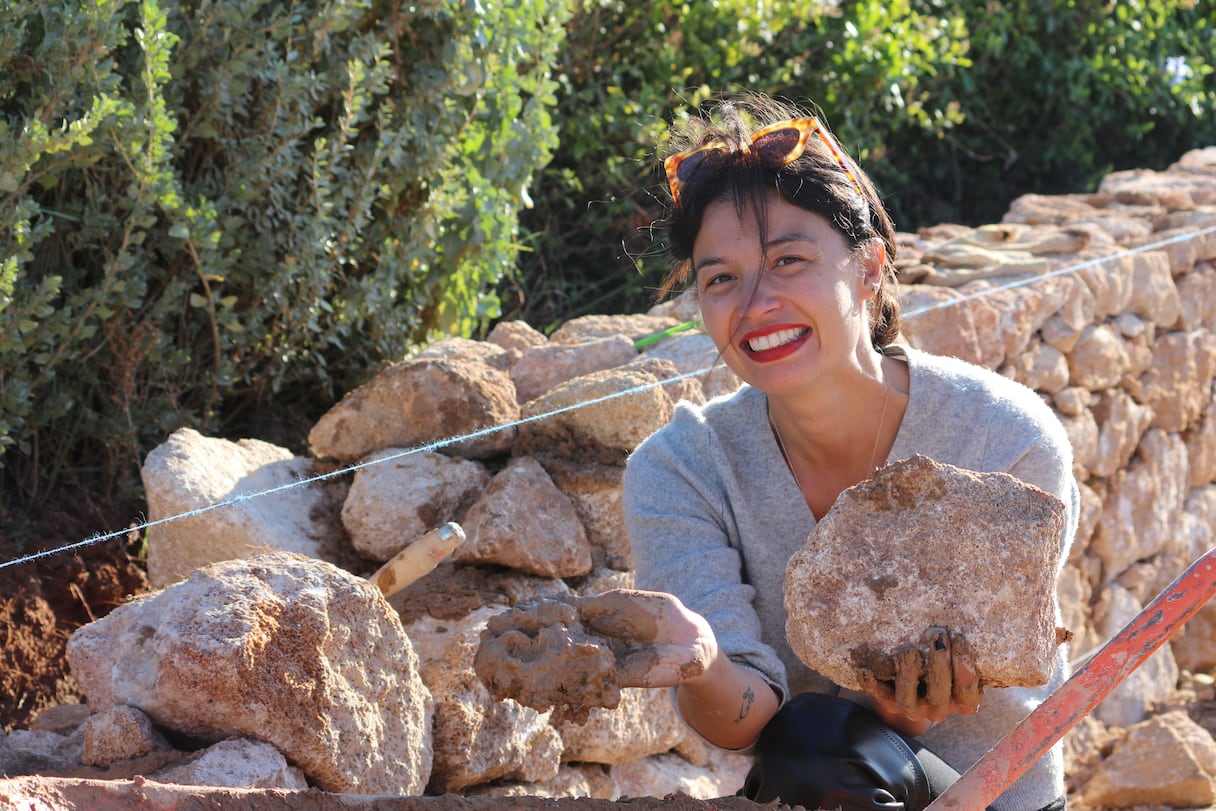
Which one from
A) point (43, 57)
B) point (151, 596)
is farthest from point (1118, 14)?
point (151, 596)

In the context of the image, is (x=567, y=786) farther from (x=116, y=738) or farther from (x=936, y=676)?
(x=936, y=676)

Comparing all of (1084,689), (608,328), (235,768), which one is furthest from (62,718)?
(608,328)

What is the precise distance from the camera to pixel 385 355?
11.9ft

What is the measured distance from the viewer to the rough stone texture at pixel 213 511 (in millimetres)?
2676

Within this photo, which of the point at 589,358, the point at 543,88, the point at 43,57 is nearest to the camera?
the point at 43,57

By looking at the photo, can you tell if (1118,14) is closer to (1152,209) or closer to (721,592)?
(1152,209)

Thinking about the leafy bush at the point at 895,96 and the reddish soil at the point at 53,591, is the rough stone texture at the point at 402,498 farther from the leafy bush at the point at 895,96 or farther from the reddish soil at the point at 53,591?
the leafy bush at the point at 895,96

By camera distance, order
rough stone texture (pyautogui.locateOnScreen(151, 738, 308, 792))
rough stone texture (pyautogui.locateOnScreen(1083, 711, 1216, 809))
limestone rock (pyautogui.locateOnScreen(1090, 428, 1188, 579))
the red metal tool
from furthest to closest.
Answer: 1. limestone rock (pyautogui.locateOnScreen(1090, 428, 1188, 579))
2. rough stone texture (pyautogui.locateOnScreen(1083, 711, 1216, 809))
3. rough stone texture (pyautogui.locateOnScreen(151, 738, 308, 792))
4. the red metal tool

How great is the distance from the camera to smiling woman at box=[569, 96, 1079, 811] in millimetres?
2062

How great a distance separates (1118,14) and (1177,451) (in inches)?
97.4

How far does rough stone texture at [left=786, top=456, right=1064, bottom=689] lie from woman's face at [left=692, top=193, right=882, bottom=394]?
1.44ft

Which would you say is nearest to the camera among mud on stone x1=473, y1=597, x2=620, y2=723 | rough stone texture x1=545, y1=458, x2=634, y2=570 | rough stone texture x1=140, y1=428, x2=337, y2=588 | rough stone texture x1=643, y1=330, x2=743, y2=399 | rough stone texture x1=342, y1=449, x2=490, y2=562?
mud on stone x1=473, y1=597, x2=620, y2=723

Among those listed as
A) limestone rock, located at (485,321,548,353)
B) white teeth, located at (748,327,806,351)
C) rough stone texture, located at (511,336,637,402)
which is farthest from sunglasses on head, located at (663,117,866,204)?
limestone rock, located at (485,321,548,353)

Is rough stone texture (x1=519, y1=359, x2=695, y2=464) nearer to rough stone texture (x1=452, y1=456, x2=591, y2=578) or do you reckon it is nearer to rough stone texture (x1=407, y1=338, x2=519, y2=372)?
rough stone texture (x1=452, y1=456, x2=591, y2=578)
